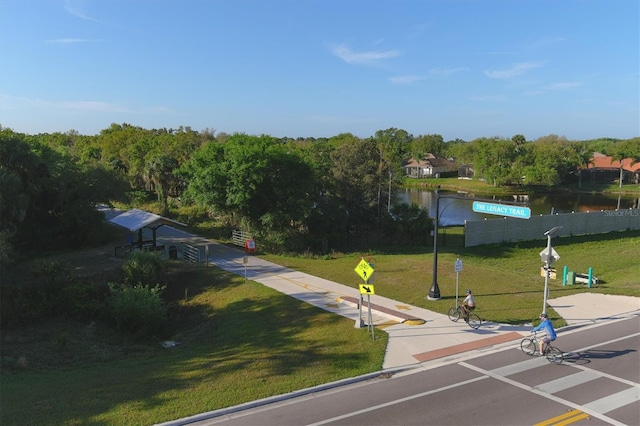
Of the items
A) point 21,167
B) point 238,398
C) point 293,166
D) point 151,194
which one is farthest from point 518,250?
point 151,194

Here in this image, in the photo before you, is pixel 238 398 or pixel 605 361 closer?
pixel 238 398

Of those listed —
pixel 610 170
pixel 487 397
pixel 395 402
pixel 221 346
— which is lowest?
pixel 221 346

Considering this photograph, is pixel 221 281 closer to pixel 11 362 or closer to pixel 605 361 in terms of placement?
pixel 11 362

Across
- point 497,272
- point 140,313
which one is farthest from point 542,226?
point 140,313

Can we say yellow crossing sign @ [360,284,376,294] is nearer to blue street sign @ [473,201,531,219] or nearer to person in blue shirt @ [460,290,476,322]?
person in blue shirt @ [460,290,476,322]

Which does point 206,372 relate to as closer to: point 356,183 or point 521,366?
point 521,366

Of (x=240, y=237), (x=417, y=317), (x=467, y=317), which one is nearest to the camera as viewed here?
(x=467, y=317)

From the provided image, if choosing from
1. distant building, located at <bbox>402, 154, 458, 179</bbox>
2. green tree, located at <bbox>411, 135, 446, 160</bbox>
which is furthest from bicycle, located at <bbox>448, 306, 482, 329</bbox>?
green tree, located at <bbox>411, 135, 446, 160</bbox>

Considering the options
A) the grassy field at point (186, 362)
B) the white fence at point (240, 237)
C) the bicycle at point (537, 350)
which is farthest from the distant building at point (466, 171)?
the bicycle at point (537, 350)
